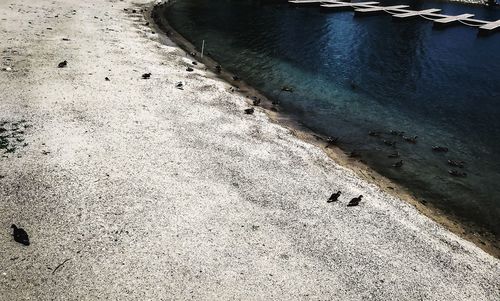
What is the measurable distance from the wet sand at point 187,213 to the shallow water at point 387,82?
4.90 metres

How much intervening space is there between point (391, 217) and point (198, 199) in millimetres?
9301

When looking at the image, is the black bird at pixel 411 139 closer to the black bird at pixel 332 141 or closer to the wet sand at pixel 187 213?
the black bird at pixel 332 141

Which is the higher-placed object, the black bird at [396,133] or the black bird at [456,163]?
Result: the black bird at [456,163]

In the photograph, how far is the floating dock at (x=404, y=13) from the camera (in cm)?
5941

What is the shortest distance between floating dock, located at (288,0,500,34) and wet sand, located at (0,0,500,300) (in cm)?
4936

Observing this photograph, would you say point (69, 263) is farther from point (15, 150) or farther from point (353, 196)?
point (353, 196)

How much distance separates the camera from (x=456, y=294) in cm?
1350

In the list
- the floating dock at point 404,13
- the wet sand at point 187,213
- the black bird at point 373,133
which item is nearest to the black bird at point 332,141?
the wet sand at point 187,213

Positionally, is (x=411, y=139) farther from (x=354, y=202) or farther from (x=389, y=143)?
(x=354, y=202)

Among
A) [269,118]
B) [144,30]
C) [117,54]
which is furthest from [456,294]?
[144,30]

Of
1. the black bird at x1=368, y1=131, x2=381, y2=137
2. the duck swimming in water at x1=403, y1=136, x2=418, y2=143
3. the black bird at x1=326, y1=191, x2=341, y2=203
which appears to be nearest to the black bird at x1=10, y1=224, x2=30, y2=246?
the black bird at x1=326, y1=191, x2=341, y2=203

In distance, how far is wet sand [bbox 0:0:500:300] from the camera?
1273 cm

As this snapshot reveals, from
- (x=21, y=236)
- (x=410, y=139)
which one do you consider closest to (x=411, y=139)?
(x=410, y=139)

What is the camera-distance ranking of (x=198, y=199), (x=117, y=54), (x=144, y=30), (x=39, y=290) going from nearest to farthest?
(x=39, y=290) < (x=198, y=199) < (x=117, y=54) < (x=144, y=30)
